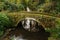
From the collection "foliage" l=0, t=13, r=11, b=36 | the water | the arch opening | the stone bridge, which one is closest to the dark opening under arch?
the water

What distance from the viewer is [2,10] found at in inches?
1045

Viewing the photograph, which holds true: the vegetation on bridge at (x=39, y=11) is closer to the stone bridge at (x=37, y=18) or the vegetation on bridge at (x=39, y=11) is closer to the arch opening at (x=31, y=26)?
the stone bridge at (x=37, y=18)

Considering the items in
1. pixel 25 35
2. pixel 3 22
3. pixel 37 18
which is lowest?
pixel 25 35

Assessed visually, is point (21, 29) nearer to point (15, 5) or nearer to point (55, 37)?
point (15, 5)

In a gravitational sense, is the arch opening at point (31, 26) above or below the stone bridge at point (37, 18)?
below

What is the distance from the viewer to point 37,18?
78.7 ft

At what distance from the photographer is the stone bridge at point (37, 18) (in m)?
23.1

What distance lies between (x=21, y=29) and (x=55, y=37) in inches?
265

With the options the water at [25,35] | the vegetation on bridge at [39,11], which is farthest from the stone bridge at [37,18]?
the water at [25,35]

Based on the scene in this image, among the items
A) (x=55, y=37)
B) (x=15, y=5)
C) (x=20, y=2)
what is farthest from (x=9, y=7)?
(x=55, y=37)

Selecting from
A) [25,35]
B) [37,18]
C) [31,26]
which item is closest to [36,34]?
[25,35]

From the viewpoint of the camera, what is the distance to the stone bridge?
910 inches

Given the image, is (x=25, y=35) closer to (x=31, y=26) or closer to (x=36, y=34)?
(x=36, y=34)

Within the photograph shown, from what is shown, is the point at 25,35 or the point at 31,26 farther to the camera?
the point at 31,26
